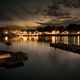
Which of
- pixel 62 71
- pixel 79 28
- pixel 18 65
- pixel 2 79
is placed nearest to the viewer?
pixel 2 79

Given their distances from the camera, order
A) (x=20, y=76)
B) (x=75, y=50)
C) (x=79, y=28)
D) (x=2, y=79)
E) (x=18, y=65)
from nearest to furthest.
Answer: (x=2, y=79) < (x=20, y=76) < (x=18, y=65) < (x=75, y=50) < (x=79, y=28)

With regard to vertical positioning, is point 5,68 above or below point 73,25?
below

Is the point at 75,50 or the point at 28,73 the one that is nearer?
the point at 28,73

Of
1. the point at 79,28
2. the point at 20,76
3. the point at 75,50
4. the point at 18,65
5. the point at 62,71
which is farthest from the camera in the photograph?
the point at 79,28

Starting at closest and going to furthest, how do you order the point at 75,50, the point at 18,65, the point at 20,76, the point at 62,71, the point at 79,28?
1. the point at 20,76
2. the point at 62,71
3. the point at 18,65
4. the point at 75,50
5. the point at 79,28

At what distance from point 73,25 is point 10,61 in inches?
6977

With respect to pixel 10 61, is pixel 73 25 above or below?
above

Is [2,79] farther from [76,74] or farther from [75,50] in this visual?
[75,50]

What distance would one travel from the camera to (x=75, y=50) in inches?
1922

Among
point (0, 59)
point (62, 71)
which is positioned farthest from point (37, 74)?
point (0, 59)

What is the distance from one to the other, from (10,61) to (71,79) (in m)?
11.7

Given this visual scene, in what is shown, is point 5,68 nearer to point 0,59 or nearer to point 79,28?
point 0,59

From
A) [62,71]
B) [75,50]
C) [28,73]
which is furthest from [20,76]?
[75,50]

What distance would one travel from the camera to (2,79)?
2248cm
